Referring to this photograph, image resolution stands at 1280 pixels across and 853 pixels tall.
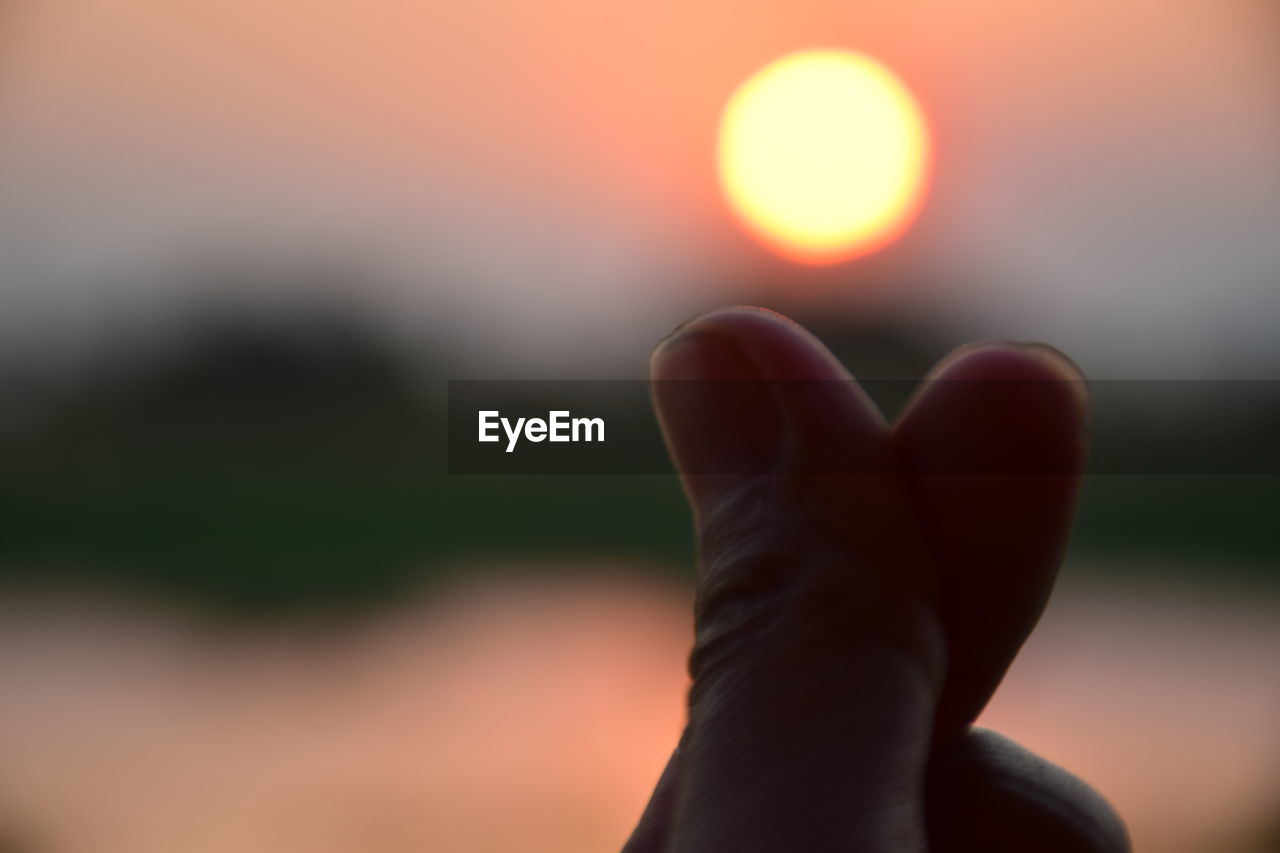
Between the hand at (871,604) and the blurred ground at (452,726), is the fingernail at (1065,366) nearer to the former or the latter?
the hand at (871,604)

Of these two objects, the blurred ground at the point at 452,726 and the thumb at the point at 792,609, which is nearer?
the thumb at the point at 792,609

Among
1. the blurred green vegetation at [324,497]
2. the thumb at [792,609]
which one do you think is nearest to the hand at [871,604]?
the thumb at [792,609]

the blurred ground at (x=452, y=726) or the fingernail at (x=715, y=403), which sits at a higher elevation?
the fingernail at (x=715, y=403)

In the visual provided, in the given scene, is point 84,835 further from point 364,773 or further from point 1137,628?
point 1137,628

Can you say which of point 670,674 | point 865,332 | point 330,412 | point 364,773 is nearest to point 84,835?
point 364,773

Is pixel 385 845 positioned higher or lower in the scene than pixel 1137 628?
higher
